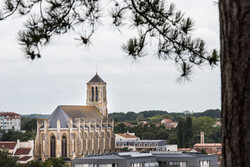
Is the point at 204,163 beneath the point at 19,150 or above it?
above

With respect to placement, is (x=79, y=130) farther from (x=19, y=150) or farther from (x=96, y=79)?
(x=19, y=150)

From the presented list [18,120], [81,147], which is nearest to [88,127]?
[81,147]

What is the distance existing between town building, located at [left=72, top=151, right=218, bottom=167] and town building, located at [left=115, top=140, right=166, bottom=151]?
35625 millimetres

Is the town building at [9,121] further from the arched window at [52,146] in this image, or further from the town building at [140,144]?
the arched window at [52,146]

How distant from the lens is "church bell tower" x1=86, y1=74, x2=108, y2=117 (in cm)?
8094

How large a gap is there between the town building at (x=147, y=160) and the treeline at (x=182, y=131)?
39.3m

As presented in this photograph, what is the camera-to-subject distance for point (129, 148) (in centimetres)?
8925

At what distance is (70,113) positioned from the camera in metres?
76.6

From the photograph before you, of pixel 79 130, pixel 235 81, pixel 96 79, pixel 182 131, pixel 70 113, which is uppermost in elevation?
pixel 96 79

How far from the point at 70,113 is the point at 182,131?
73.7ft

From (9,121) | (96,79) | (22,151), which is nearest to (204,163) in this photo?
(96,79)

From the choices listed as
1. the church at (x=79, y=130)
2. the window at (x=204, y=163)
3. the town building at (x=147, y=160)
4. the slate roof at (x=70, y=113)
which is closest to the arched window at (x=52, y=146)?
the church at (x=79, y=130)

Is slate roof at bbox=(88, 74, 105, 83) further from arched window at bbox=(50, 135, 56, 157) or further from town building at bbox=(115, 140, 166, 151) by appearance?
arched window at bbox=(50, 135, 56, 157)

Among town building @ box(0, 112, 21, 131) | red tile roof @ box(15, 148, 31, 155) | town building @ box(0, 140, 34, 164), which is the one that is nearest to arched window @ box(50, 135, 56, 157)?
town building @ box(0, 140, 34, 164)
